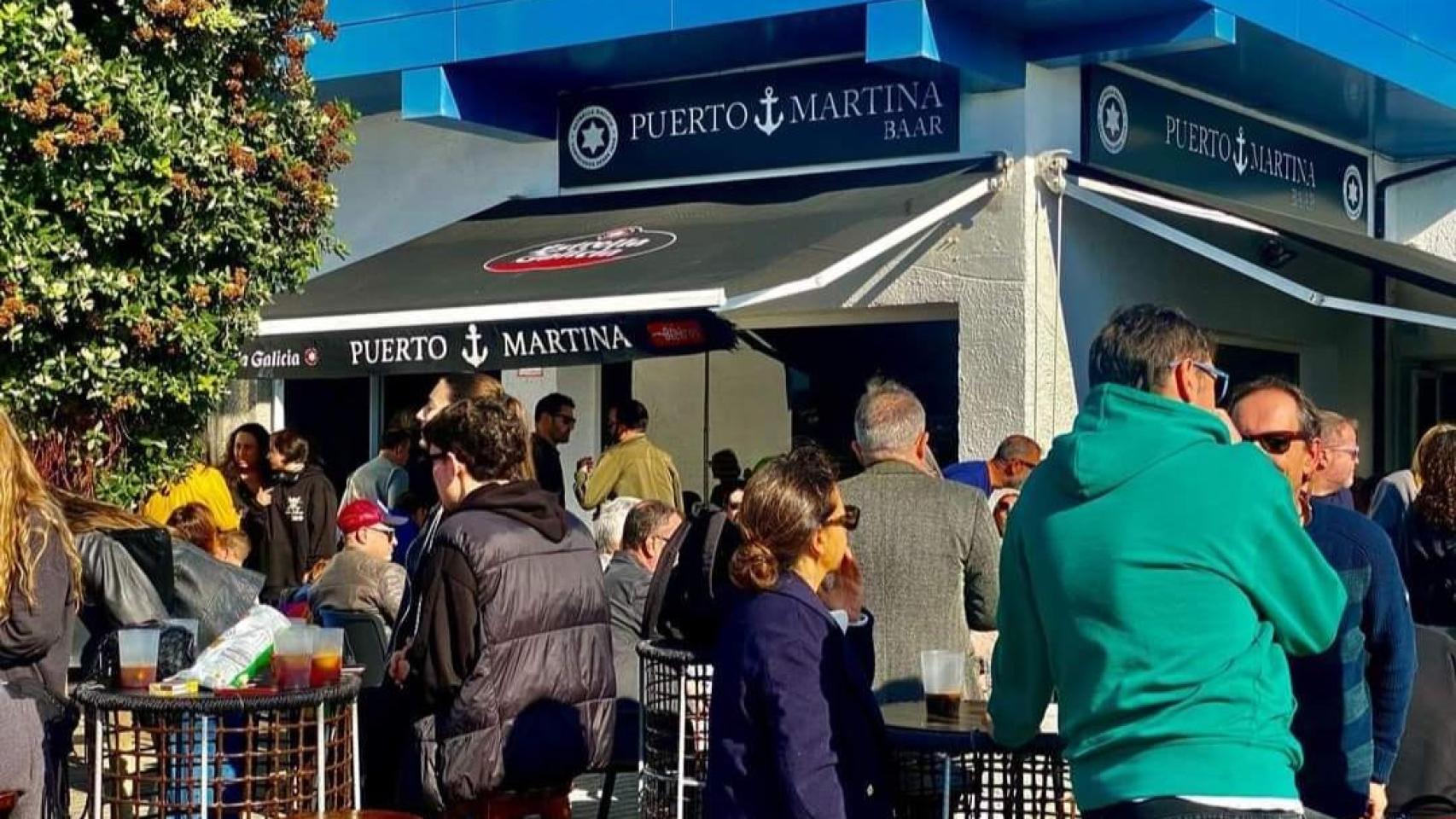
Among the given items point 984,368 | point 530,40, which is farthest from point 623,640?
point 530,40

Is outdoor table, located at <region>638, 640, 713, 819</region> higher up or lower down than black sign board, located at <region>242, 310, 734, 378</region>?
lower down

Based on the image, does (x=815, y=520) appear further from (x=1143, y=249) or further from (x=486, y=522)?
(x=1143, y=249)

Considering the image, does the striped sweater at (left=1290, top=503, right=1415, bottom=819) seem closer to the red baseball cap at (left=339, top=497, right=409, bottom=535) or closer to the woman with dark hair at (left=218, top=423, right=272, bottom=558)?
the red baseball cap at (left=339, top=497, right=409, bottom=535)

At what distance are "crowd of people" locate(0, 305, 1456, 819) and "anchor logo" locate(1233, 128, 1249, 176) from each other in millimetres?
4951

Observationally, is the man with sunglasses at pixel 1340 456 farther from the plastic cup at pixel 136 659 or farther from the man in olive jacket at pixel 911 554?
the plastic cup at pixel 136 659

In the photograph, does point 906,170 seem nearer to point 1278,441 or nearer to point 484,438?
point 484,438

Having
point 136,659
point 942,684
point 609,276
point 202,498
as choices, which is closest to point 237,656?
point 136,659

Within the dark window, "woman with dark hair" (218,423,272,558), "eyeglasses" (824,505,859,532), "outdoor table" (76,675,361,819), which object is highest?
the dark window

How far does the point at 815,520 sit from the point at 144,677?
2.17 metres

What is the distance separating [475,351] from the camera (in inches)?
367

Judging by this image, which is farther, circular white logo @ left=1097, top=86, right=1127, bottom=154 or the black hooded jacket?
circular white logo @ left=1097, top=86, right=1127, bottom=154

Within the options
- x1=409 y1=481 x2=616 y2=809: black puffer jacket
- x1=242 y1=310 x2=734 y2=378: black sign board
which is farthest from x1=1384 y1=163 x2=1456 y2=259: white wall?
x1=409 y1=481 x2=616 y2=809: black puffer jacket

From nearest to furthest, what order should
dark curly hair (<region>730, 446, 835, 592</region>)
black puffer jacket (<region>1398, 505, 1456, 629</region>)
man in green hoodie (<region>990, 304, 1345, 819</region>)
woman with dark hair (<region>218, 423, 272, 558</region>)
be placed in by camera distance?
man in green hoodie (<region>990, 304, 1345, 819</region>) < dark curly hair (<region>730, 446, 835, 592</region>) < black puffer jacket (<region>1398, 505, 1456, 629</region>) < woman with dark hair (<region>218, 423, 272, 558</region>)

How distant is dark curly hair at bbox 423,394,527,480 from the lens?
17.6 ft
